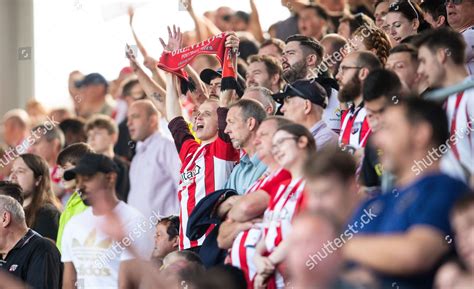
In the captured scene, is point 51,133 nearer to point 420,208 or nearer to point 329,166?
point 329,166

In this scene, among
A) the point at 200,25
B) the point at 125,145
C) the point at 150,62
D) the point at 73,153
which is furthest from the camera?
the point at 125,145

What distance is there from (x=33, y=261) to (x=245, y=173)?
71.2 inches

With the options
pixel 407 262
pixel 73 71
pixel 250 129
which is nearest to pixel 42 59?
pixel 73 71

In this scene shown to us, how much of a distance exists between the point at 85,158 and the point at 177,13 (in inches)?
161

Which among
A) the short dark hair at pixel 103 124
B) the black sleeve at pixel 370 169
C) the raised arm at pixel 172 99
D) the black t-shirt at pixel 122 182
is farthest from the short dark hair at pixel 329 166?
the short dark hair at pixel 103 124

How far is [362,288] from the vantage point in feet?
13.7

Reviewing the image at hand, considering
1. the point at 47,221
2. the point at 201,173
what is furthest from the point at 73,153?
the point at 201,173

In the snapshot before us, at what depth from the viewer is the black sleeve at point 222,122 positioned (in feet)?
25.0

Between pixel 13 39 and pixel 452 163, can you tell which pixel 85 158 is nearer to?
pixel 452 163

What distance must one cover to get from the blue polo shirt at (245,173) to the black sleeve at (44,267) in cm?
153

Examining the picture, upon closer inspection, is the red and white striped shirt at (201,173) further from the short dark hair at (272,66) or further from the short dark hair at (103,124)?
the short dark hair at (103,124)

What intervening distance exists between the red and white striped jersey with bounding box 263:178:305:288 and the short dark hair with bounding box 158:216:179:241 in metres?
1.86

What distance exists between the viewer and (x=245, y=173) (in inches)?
287

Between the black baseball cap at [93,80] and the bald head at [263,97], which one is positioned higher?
the bald head at [263,97]
